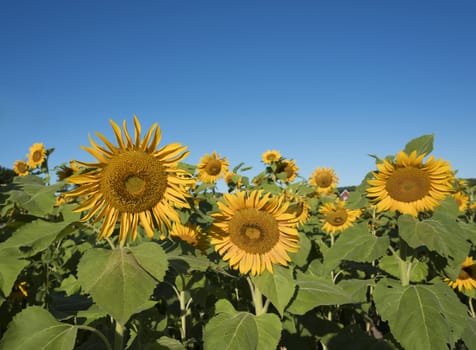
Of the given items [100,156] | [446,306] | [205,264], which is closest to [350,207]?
[446,306]

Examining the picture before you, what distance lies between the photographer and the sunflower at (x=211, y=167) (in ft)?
25.6

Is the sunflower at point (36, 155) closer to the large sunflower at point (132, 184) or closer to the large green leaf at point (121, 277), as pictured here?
the large sunflower at point (132, 184)

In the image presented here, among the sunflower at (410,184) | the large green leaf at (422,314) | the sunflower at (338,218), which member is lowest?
the large green leaf at (422,314)

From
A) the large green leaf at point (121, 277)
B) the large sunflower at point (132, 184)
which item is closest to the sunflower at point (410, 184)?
the large sunflower at point (132, 184)

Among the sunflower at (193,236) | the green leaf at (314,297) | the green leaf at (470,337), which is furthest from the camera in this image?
the sunflower at (193,236)

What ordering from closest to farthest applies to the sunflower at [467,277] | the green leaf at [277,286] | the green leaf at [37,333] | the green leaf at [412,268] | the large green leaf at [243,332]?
the green leaf at [37,333] → the large green leaf at [243,332] → the green leaf at [277,286] → the green leaf at [412,268] → the sunflower at [467,277]

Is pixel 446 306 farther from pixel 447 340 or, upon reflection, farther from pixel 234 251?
pixel 234 251

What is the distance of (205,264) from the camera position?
206 centimetres

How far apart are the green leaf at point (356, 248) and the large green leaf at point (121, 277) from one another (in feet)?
6.15

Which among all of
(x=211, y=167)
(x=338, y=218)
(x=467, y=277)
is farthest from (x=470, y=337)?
(x=211, y=167)

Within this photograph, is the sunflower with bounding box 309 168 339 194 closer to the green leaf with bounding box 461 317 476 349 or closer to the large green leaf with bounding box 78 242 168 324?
the green leaf with bounding box 461 317 476 349

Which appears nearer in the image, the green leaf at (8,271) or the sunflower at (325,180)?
the green leaf at (8,271)

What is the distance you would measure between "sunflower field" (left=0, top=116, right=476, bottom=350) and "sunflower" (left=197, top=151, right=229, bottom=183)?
11.9 feet

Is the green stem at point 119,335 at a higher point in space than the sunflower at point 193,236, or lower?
lower
